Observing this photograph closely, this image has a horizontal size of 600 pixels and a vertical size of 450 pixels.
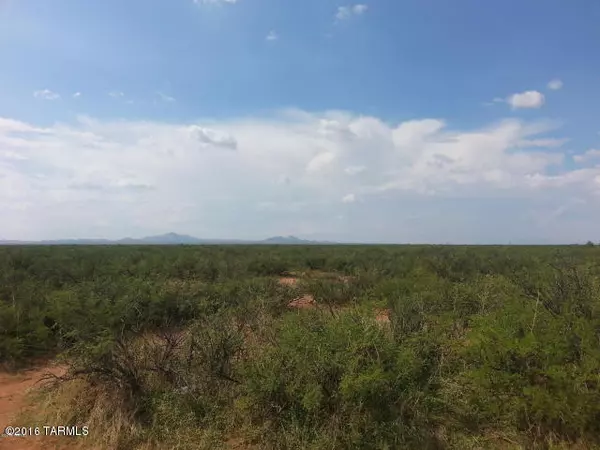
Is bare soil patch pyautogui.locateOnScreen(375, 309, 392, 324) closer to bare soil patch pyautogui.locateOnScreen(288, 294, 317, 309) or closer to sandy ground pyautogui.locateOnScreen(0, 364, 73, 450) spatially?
bare soil patch pyautogui.locateOnScreen(288, 294, 317, 309)

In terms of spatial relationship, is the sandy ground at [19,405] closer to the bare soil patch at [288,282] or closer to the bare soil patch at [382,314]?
the bare soil patch at [382,314]

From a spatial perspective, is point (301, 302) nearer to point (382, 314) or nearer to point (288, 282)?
point (382, 314)

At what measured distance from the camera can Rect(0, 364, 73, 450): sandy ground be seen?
6.03 meters

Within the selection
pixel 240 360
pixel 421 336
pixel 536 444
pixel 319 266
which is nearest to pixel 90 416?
pixel 240 360

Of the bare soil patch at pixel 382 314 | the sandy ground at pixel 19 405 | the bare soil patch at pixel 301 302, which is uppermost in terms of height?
the bare soil patch at pixel 382 314

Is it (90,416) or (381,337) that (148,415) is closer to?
(90,416)

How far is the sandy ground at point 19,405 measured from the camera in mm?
6027

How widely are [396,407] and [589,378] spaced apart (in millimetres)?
2349

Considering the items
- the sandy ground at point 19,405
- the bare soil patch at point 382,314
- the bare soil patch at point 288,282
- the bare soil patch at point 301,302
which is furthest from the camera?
the bare soil patch at point 288,282

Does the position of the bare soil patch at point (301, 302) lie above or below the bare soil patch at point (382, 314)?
below

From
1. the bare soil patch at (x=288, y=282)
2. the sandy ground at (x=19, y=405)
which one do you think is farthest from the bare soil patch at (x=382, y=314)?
the bare soil patch at (x=288, y=282)

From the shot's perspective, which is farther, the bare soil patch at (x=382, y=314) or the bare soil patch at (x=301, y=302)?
the bare soil patch at (x=301, y=302)

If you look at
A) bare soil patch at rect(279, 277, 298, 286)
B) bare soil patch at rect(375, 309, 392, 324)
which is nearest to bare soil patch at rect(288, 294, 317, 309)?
bare soil patch at rect(279, 277, 298, 286)

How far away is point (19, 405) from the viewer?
7.48 m
